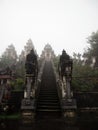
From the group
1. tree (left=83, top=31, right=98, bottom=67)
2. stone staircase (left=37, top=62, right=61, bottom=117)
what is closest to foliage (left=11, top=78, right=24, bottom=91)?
stone staircase (left=37, top=62, right=61, bottom=117)


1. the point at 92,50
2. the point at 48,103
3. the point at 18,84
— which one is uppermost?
the point at 92,50

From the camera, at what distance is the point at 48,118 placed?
707 centimetres

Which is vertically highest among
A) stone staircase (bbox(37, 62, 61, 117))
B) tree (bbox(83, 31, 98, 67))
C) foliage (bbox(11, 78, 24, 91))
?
tree (bbox(83, 31, 98, 67))

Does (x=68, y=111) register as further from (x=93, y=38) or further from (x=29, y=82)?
(x=93, y=38)

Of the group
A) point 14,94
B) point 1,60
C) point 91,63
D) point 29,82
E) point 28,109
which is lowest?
point 28,109

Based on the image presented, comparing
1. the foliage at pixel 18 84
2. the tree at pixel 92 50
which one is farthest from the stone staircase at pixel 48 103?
the tree at pixel 92 50

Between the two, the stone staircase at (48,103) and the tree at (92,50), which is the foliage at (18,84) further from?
the tree at (92,50)

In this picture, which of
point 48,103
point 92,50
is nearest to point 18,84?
point 48,103

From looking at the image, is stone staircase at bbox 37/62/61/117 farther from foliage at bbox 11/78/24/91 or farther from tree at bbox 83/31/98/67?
tree at bbox 83/31/98/67

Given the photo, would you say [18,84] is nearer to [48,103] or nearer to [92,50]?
[48,103]

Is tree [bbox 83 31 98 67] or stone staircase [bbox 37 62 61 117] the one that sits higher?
tree [bbox 83 31 98 67]

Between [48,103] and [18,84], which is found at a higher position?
[18,84]

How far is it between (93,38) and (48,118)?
80.9 ft

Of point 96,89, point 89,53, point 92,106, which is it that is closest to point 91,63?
point 89,53
